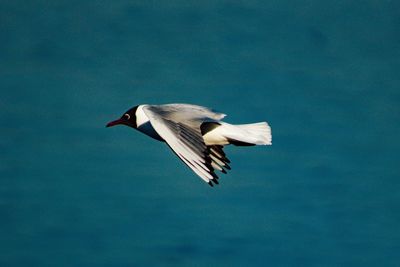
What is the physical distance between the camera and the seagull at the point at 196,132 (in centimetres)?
648

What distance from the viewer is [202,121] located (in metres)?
7.31

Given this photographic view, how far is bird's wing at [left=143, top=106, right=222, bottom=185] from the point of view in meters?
6.31

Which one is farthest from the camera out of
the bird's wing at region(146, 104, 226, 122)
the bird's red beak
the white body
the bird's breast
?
the bird's red beak

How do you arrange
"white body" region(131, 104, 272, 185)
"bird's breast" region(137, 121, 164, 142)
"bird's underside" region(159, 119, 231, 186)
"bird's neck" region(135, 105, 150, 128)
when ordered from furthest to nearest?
"bird's neck" region(135, 105, 150, 128)
"bird's breast" region(137, 121, 164, 142)
"white body" region(131, 104, 272, 185)
"bird's underside" region(159, 119, 231, 186)

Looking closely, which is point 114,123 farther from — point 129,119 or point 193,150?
point 193,150

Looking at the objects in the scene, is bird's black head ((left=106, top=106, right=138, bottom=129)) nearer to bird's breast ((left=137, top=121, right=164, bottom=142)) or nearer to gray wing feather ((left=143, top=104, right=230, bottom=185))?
bird's breast ((left=137, top=121, right=164, bottom=142))

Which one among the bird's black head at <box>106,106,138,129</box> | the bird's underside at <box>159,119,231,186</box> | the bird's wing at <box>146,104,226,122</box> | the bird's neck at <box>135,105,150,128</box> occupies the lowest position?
the bird's underside at <box>159,119,231,186</box>

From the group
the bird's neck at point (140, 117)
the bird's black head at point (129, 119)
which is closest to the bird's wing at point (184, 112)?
the bird's neck at point (140, 117)

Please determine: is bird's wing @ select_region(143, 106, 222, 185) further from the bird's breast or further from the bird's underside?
the bird's breast

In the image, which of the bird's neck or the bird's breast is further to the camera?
the bird's neck

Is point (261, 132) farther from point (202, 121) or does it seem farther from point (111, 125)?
point (111, 125)

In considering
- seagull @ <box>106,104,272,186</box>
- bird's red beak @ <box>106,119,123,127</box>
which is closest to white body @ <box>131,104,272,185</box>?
seagull @ <box>106,104,272,186</box>

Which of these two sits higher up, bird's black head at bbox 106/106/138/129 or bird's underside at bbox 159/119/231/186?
bird's black head at bbox 106/106/138/129

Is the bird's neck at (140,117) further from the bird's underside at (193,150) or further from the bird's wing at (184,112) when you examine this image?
the bird's underside at (193,150)
